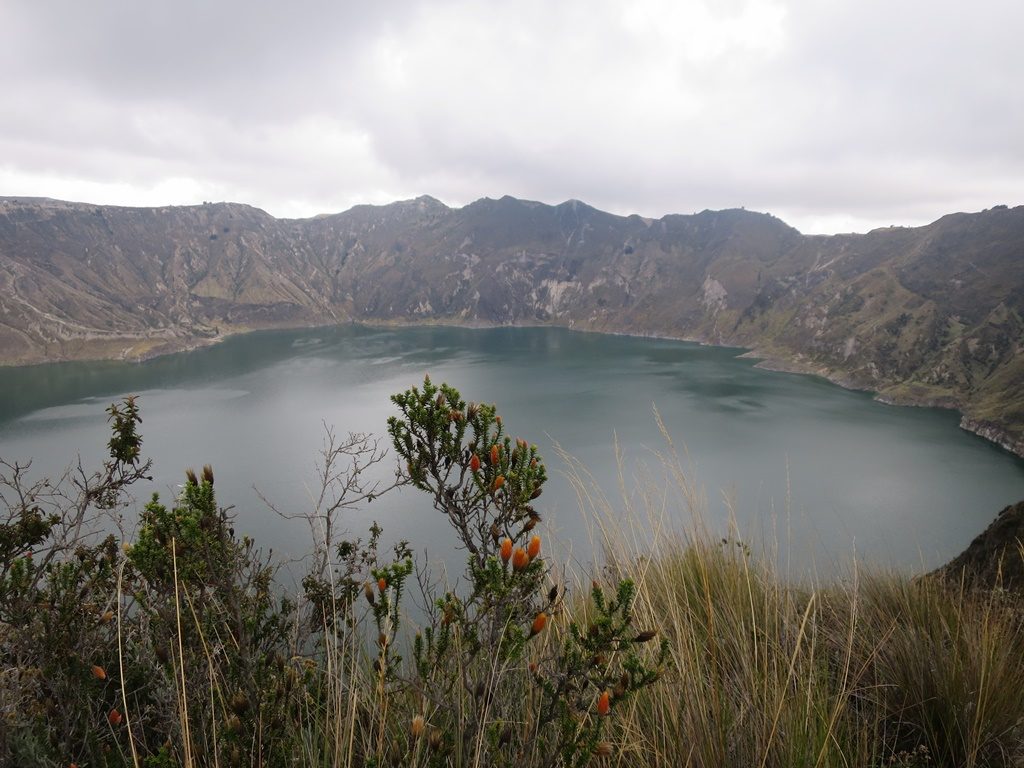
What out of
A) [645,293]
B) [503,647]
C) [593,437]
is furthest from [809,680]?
[645,293]

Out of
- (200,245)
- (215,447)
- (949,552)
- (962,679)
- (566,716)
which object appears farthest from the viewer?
(200,245)

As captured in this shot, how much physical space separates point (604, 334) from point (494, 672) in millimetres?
143028

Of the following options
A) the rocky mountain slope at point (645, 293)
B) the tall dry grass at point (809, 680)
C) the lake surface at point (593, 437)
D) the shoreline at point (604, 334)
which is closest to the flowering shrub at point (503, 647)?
the tall dry grass at point (809, 680)

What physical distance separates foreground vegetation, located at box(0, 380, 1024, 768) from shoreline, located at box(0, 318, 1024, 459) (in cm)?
5111

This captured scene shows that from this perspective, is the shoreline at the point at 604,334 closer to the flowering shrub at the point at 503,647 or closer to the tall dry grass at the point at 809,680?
the tall dry grass at the point at 809,680

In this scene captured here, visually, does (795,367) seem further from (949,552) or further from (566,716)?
(566,716)

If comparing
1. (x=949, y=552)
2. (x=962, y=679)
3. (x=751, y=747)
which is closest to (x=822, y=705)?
(x=751, y=747)

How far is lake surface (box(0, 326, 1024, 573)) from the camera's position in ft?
78.2

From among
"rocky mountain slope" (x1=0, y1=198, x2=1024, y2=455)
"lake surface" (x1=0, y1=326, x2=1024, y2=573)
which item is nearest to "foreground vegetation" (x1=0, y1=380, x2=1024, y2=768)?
"lake surface" (x1=0, y1=326, x2=1024, y2=573)

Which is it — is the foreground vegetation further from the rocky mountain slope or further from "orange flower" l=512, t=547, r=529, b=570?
the rocky mountain slope

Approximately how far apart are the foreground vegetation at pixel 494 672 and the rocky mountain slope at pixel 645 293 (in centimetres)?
5178

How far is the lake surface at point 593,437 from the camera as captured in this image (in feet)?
78.2

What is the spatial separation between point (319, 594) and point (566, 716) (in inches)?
114

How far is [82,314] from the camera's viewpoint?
115 metres
